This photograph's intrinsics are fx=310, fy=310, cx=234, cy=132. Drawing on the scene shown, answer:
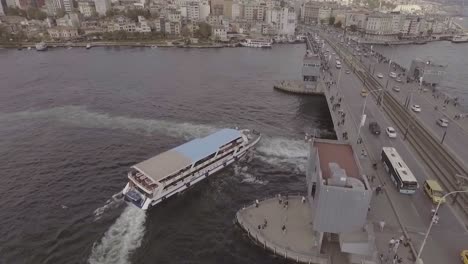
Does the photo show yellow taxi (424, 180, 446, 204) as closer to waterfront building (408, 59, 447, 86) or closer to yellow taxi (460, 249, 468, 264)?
yellow taxi (460, 249, 468, 264)

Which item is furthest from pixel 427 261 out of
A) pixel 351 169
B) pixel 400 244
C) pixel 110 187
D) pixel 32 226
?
pixel 32 226

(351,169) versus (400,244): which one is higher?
(351,169)

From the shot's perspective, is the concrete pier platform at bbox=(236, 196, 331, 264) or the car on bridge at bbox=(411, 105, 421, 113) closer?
the concrete pier platform at bbox=(236, 196, 331, 264)

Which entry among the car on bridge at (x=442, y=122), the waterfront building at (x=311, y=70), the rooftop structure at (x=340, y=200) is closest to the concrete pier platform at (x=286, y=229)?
the rooftop structure at (x=340, y=200)

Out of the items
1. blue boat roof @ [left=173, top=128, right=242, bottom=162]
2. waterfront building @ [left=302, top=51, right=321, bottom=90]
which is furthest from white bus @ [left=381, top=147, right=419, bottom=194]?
waterfront building @ [left=302, top=51, right=321, bottom=90]

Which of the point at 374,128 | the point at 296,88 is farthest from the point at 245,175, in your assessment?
the point at 296,88

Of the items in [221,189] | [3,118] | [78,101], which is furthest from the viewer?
[78,101]

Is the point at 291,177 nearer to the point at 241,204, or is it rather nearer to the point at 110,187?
the point at 241,204
